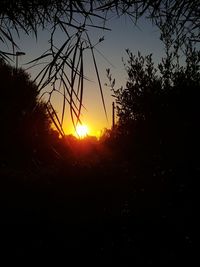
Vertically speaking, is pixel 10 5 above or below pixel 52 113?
above

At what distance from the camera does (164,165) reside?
6938 millimetres

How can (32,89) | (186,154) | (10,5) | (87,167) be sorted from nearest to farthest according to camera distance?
(32,89) < (10,5) < (186,154) < (87,167)

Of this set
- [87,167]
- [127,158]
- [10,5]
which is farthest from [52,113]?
[87,167]

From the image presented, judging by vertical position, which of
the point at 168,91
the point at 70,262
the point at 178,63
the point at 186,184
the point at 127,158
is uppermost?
the point at 178,63

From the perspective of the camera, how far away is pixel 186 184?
6809 mm

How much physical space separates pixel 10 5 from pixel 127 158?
16.7ft

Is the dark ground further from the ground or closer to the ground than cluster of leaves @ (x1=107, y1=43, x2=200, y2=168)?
closer to the ground

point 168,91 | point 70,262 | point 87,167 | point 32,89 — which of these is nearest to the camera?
point 32,89

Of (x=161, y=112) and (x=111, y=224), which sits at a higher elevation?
(x=161, y=112)

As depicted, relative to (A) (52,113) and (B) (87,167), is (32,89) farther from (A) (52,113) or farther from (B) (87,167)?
(B) (87,167)

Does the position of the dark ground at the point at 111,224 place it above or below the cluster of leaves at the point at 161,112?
below

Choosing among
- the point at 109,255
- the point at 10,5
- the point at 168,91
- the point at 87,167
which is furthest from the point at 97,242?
the point at 87,167

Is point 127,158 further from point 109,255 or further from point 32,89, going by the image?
point 32,89

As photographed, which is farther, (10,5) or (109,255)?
(109,255)
